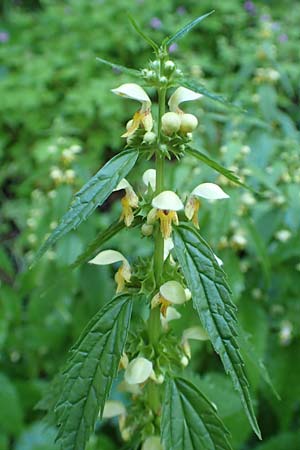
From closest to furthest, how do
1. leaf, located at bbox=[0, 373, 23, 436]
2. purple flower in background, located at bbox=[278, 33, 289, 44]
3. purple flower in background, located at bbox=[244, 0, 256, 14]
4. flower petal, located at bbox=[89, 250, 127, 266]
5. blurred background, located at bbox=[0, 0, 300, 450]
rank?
flower petal, located at bbox=[89, 250, 127, 266] → blurred background, located at bbox=[0, 0, 300, 450] → leaf, located at bbox=[0, 373, 23, 436] → purple flower in background, located at bbox=[278, 33, 289, 44] → purple flower in background, located at bbox=[244, 0, 256, 14]

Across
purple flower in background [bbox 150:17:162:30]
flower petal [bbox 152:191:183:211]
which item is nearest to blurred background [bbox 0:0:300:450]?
flower petal [bbox 152:191:183:211]

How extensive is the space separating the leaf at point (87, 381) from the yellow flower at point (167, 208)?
14 centimetres

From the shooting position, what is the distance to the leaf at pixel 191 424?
2.52ft

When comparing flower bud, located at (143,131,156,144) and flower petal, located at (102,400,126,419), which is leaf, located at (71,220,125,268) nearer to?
flower bud, located at (143,131,156,144)

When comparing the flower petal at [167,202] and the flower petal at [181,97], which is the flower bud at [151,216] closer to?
the flower petal at [167,202]

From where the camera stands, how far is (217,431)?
77 cm

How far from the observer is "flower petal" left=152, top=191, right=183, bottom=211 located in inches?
29.3

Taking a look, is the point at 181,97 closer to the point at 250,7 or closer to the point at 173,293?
the point at 173,293

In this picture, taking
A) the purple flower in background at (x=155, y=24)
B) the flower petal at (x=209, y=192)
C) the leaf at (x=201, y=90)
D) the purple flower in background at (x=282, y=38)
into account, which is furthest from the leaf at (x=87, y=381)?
the purple flower in background at (x=155, y=24)

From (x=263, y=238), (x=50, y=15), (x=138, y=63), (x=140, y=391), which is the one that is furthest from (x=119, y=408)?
(x=50, y=15)

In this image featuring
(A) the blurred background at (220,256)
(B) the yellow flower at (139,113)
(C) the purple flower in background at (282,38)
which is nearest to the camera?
(B) the yellow flower at (139,113)

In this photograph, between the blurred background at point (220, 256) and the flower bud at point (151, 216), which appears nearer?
the flower bud at point (151, 216)

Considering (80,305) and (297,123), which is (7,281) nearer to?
(80,305)

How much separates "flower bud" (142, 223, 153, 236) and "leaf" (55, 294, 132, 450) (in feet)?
0.44
